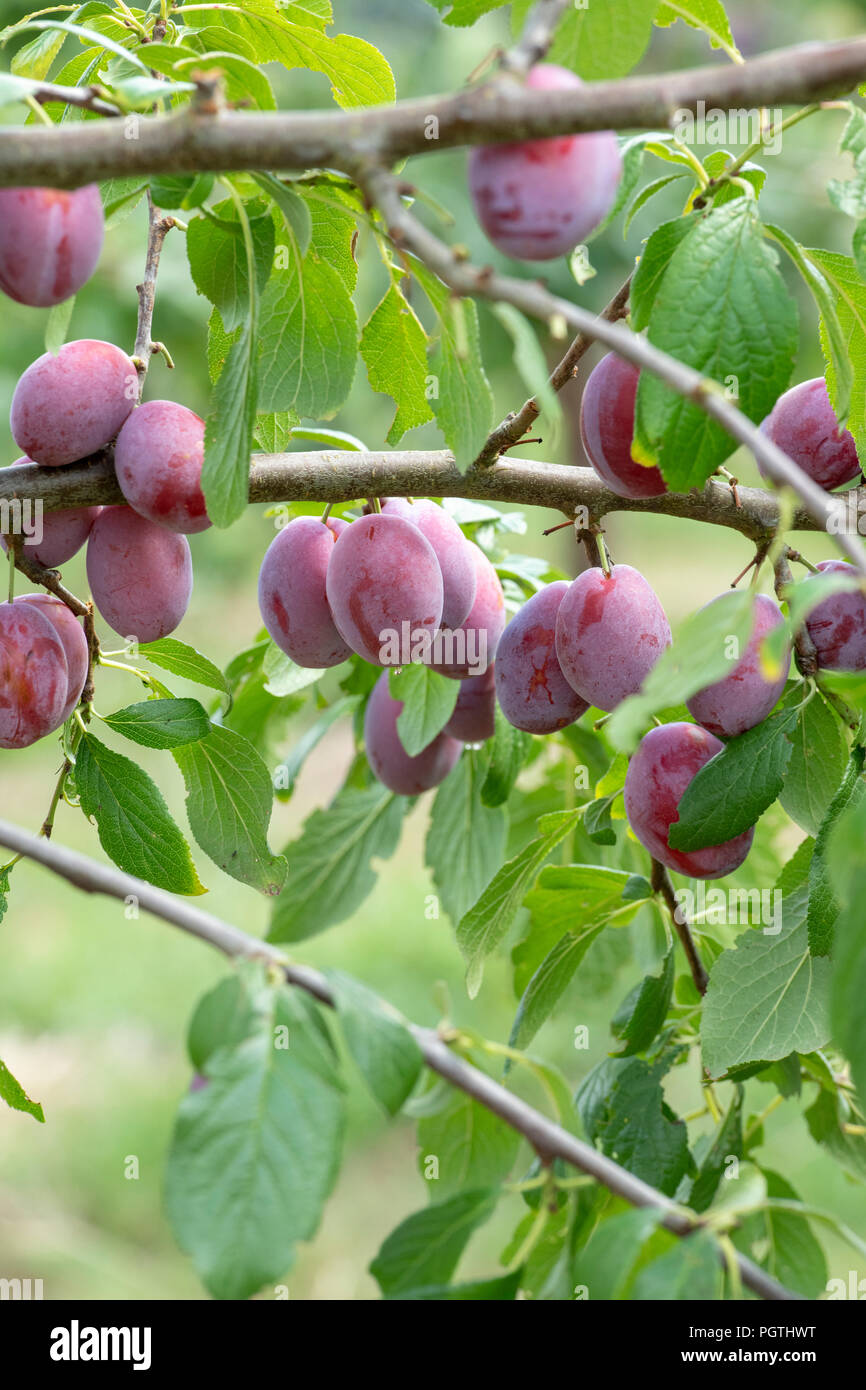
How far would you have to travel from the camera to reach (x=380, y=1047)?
394 mm

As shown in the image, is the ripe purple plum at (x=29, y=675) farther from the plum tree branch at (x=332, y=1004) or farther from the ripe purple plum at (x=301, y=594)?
the plum tree branch at (x=332, y=1004)

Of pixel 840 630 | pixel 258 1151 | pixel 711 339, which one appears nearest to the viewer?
pixel 258 1151

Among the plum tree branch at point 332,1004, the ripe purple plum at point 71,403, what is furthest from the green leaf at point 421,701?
the plum tree branch at point 332,1004

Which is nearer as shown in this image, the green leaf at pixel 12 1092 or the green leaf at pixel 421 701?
the green leaf at pixel 12 1092

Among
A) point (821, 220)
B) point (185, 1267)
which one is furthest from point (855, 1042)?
point (821, 220)

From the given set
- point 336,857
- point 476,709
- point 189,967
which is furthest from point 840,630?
point 189,967

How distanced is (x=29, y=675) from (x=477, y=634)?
28 centimetres

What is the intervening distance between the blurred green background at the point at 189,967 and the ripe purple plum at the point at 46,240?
13.5 inches

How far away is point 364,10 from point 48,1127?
11.8 feet

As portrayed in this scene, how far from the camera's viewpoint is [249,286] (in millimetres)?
555

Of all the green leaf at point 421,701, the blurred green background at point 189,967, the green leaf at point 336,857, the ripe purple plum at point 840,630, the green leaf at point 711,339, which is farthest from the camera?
Result: the blurred green background at point 189,967

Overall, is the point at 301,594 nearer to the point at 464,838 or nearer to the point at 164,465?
the point at 164,465

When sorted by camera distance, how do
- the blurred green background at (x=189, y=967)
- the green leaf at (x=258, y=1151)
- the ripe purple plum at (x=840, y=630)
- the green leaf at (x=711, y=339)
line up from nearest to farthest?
the green leaf at (x=258, y=1151) < the green leaf at (x=711, y=339) < the ripe purple plum at (x=840, y=630) < the blurred green background at (x=189, y=967)

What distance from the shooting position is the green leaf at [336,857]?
0.98m
